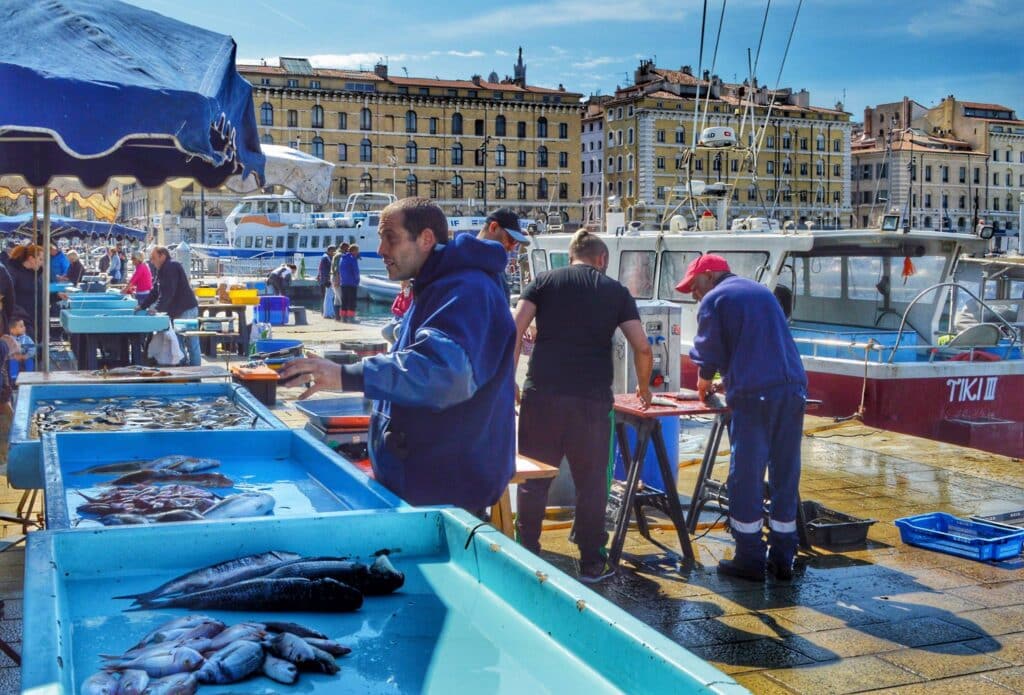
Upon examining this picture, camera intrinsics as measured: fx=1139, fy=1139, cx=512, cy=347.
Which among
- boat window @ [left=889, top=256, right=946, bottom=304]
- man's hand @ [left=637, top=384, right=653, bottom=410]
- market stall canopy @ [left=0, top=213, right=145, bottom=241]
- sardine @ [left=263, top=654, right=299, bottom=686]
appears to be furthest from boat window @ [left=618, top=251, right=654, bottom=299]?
market stall canopy @ [left=0, top=213, right=145, bottom=241]

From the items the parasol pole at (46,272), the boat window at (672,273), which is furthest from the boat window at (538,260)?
the parasol pole at (46,272)

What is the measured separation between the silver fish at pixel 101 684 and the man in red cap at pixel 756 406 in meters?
4.60

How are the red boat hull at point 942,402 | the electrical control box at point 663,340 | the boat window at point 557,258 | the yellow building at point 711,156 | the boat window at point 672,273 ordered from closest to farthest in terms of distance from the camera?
the electrical control box at point 663,340 < the red boat hull at point 942,402 < the boat window at point 672,273 < the boat window at point 557,258 < the yellow building at point 711,156

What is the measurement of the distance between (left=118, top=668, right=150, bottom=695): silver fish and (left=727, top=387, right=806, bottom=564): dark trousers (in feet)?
15.0

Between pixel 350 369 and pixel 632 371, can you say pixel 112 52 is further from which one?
pixel 632 371

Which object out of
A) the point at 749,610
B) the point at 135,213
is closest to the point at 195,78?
the point at 749,610

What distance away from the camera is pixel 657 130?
97125 mm

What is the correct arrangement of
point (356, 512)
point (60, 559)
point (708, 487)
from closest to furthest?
point (60, 559), point (356, 512), point (708, 487)

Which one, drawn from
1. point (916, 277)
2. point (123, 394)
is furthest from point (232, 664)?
point (916, 277)

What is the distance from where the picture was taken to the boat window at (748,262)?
541 inches

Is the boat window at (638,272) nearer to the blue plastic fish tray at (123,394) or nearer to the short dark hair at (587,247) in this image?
the short dark hair at (587,247)

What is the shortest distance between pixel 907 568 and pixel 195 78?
4.77 m

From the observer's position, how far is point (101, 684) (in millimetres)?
2066

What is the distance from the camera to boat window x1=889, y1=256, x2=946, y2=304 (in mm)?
13875
